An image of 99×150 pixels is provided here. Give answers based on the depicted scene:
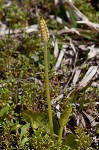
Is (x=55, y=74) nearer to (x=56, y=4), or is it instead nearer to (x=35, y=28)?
(x=35, y=28)

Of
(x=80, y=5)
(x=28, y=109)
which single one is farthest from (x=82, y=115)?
(x=80, y=5)

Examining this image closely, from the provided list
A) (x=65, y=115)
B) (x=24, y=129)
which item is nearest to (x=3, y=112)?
(x=24, y=129)

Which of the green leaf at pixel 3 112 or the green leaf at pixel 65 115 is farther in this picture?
the green leaf at pixel 3 112

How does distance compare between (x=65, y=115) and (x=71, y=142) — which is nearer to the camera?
(x=65, y=115)

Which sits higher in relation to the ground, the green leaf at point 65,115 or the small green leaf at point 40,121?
the green leaf at point 65,115

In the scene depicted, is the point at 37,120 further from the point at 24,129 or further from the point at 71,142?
the point at 71,142

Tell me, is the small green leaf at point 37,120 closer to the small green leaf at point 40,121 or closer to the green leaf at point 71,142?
the small green leaf at point 40,121

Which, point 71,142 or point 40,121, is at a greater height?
point 40,121

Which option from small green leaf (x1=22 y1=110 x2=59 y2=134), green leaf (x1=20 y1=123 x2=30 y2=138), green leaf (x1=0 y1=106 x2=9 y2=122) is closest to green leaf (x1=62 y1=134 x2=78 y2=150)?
small green leaf (x1=22 y1=110 x2=59 y2=134)

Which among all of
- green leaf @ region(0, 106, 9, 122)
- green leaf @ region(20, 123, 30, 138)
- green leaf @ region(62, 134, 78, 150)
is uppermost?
green leaf @ region(0, 106, 9, 122)

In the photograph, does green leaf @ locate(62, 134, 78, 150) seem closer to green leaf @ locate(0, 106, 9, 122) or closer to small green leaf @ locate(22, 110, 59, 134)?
small green leaf @ locate(22, 110, 59, 134)

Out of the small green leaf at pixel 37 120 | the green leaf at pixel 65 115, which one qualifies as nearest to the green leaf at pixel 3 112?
the small green leaf at pixel 37 120
